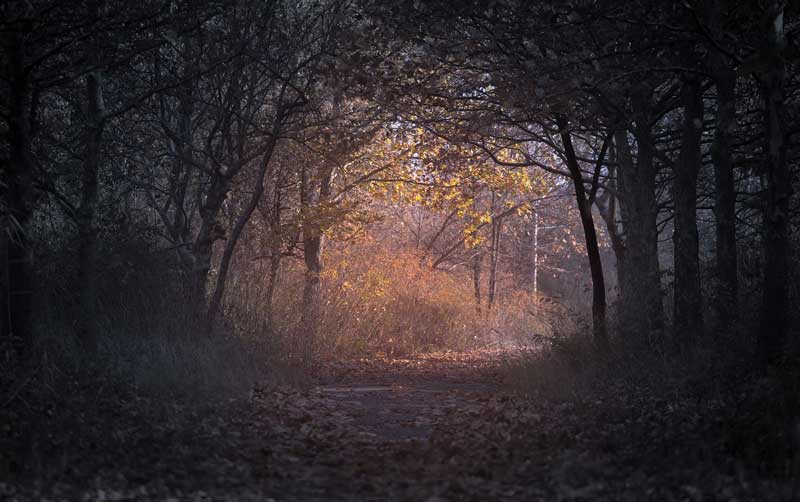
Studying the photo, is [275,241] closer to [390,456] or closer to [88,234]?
[88,234]

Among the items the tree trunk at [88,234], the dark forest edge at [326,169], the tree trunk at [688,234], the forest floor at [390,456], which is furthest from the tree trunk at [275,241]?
the tree trunk at [688,234]

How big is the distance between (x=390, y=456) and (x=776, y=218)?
505cm

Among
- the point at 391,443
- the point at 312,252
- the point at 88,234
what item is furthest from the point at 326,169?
the point at 391,443

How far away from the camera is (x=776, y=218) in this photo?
903 centimetres

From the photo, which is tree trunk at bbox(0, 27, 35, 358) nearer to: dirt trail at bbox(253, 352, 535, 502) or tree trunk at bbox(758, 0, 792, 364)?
dirt trail at bbox(253, 352, 535, 502)

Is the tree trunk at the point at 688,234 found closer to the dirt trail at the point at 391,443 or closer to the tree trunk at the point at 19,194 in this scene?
the dirt trail at the point at 391,443

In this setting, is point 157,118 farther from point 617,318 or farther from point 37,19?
point 617,318

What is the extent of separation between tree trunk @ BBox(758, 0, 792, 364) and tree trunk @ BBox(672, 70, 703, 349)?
8.02 ft

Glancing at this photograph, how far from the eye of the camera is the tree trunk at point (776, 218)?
8984 millimetres

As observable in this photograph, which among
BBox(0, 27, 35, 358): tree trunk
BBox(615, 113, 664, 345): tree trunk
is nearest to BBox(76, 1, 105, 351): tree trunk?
BBox(0, 27, 35, 358): tree trunk

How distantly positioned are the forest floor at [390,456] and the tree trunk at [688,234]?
254 cm

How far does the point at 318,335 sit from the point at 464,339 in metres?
9.21

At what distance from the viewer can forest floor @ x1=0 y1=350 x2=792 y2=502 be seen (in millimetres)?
6395

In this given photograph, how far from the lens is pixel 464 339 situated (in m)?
26.0
